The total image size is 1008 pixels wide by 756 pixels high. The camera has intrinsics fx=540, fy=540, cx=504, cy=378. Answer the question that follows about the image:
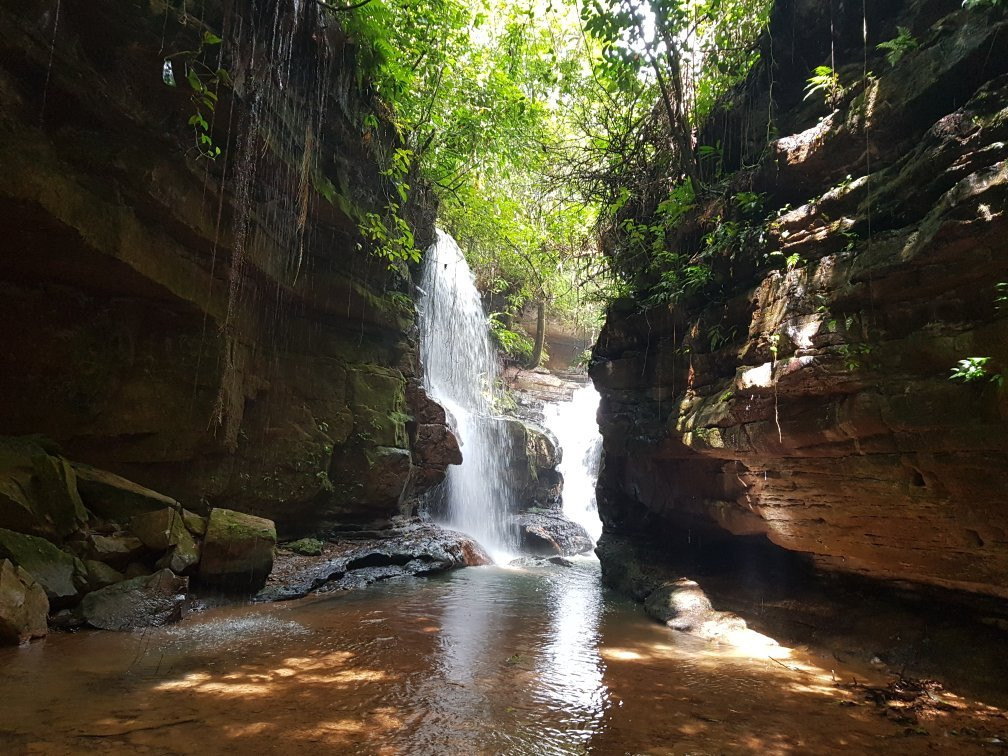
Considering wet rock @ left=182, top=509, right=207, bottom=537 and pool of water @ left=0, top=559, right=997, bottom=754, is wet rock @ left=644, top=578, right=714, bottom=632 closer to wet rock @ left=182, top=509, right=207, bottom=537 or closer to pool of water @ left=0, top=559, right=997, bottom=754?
pool of water @ left=0, top=559, right=997, bottom=754

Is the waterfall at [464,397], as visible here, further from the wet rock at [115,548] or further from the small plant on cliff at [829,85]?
the small plant on cliff at [829,85]

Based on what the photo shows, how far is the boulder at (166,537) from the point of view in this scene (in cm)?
636

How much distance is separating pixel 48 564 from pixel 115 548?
2.33 feet

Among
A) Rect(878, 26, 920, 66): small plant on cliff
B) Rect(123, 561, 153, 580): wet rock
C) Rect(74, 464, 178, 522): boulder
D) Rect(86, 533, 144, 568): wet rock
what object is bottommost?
Rect(123, 561, 153, 580): wet rock

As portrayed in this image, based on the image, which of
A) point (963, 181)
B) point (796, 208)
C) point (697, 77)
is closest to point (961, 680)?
point (963, 181)

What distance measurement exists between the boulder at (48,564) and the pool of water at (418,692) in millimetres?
521

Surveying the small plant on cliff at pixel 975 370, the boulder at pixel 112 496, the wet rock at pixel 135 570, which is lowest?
the wet rock at pixel 135 570

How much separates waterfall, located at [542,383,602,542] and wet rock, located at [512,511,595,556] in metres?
0.94

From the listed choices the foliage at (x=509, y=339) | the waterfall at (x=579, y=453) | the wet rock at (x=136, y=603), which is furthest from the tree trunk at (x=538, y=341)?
the wet rock at (x=136, y=603)

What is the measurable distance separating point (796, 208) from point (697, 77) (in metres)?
4.06

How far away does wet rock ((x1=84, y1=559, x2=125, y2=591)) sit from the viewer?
562 cm

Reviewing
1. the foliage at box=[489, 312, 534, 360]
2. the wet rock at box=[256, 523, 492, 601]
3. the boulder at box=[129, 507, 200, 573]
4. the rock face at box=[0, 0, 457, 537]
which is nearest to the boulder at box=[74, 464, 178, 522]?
the rock face at box=[0, 0, 457, 537]

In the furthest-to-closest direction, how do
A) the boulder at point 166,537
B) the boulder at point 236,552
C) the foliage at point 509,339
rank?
the foliage at point 509,339 < the boulder at point 236,552 < the boulder at point 166,537

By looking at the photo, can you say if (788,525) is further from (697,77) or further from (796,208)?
(697,77)
